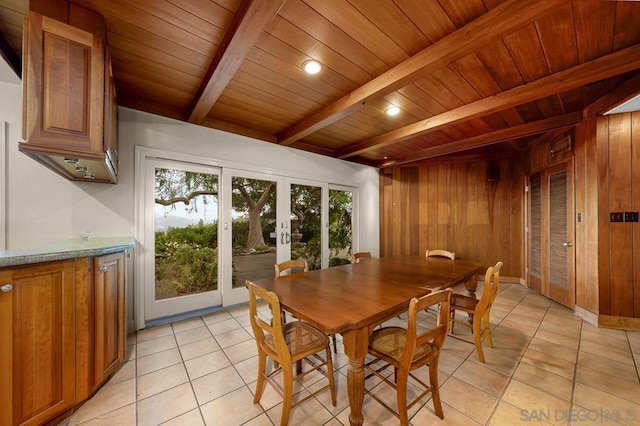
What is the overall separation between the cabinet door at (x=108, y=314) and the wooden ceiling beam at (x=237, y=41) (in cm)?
166

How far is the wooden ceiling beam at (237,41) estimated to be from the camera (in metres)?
1.40

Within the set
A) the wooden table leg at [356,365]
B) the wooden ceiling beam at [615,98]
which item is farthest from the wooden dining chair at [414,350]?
the wooden ceiling beam at [615,98]

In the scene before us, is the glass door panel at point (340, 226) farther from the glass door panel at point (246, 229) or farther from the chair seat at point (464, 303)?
the chair seat at point (464, 303)

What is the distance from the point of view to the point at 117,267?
1.94 m

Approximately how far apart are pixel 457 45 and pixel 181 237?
11.2ft

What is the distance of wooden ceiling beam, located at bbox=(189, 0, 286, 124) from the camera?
4.59 feet

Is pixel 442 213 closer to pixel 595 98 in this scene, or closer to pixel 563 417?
pixel 595 98

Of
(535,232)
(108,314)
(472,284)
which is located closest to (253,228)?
(108,314)

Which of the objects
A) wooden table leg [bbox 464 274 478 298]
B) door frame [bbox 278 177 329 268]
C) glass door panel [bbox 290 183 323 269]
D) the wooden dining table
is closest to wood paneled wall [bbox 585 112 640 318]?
wooden table leg [bbox 464 274 478 298]

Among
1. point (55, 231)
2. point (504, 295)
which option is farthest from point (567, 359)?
point (55, 231)

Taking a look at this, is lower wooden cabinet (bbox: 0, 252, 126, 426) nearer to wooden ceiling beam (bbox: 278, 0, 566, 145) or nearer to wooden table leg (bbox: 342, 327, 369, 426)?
wooden table leg (bbox: 342, 327, 369, 426)

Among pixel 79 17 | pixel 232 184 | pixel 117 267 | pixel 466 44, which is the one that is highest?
pixel 79 17

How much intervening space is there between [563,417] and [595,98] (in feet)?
10.8

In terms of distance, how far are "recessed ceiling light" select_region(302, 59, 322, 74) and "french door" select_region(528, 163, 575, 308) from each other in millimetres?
3713
